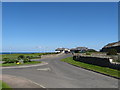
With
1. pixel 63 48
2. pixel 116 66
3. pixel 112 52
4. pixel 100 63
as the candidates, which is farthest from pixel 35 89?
pixel 63 48

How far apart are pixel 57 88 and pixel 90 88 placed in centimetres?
244

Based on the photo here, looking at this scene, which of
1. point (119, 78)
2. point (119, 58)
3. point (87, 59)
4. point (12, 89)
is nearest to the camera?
point (12, 89)

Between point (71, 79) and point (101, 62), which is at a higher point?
point (101, 62)

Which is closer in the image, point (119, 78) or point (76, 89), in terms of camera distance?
point (76, 89)

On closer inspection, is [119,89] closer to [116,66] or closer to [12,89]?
[12,89]

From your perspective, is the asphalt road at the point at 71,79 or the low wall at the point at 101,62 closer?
the asphalt road at the point at 71,79

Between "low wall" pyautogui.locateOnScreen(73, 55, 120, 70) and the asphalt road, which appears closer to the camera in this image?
the asphalt road

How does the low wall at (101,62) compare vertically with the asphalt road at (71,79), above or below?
above

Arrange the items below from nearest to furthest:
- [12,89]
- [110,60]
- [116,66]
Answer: [12,89] → [116,66] → [110,60]

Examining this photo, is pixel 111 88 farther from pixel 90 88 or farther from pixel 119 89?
pixel 90 88

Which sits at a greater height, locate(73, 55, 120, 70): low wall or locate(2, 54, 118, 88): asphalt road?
locate(73, 55, 120, 70): low wall

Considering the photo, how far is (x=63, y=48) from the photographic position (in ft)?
459

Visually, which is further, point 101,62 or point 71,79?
point 101,62

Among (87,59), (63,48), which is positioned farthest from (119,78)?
(63,48)
